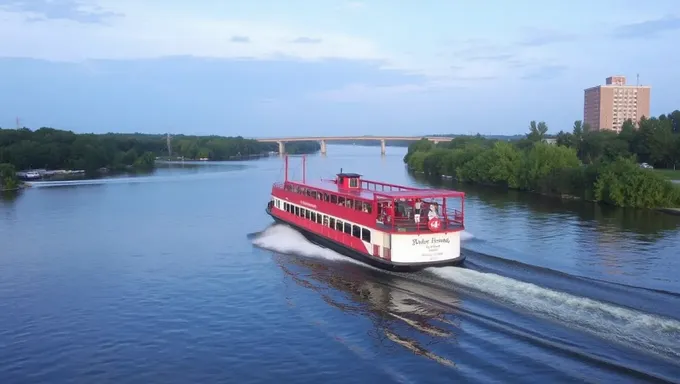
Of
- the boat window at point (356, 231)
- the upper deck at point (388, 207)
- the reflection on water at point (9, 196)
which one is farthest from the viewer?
the reflection on water at point (9, 196)

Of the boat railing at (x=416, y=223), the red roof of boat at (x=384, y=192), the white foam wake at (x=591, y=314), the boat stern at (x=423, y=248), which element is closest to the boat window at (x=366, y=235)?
the boat railing at (x=416, y=223)

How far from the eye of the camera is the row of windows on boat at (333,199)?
2616cm

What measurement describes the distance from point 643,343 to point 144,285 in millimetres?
17669

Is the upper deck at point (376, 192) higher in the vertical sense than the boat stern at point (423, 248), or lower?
higher

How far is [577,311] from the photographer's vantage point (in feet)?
57.5

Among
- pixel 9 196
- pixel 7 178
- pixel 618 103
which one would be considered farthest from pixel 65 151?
pixel 618 103

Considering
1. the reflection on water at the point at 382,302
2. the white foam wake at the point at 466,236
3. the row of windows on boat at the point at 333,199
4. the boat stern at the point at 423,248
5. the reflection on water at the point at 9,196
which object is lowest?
the reflection on water at the point at 382,302

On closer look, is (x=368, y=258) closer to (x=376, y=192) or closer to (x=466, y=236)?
(x=376, y=192)

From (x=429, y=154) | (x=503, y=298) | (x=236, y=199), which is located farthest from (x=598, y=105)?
(x=503, y=298)

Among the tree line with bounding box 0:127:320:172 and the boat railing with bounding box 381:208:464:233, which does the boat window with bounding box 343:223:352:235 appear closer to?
the boat railing with bounding box 381:208:464:233

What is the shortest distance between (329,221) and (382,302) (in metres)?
8.86

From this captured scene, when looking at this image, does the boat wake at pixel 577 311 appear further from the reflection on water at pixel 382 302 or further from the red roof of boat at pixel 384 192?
the red roof of boat at pixel 384 192

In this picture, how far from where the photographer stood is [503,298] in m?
19.4

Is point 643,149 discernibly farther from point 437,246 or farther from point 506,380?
point 506,380
